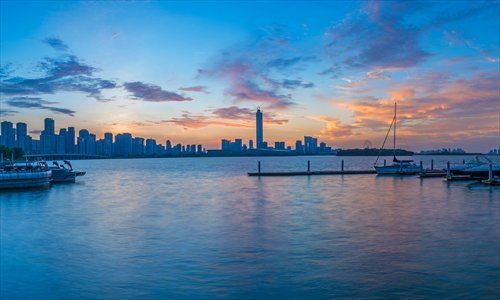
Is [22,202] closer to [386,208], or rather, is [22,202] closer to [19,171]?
[19,171]

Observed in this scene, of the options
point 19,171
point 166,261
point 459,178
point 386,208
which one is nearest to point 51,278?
point 166,261

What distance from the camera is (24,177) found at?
4772 centimetres

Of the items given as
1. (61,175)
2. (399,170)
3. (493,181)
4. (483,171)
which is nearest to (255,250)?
(493,181)

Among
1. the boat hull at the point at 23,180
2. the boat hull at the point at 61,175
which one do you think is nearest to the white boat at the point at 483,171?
the boat hull at the point at 23,180

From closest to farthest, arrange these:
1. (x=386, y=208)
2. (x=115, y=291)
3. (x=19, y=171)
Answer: (x=115, y=291), (x=386, y=208), (x=19, y=171)

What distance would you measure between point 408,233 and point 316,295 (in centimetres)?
1129

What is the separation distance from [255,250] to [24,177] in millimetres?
39656

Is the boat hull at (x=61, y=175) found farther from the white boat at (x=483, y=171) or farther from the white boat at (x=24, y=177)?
the white boat at (x=483, y=171)

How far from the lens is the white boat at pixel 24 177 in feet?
153

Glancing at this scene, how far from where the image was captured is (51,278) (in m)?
14.5

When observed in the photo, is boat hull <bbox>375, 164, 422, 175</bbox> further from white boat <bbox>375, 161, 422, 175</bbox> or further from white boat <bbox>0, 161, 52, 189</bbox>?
white boat <bbox>0, 161, 52, 189</bbox>

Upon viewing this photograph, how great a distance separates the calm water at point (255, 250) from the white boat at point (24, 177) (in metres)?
13.4

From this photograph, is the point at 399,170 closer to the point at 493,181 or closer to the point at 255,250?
the point at 493,181

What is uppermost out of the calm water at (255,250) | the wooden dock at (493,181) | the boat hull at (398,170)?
the boat hull at (398,170)
